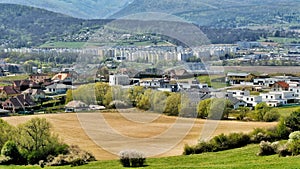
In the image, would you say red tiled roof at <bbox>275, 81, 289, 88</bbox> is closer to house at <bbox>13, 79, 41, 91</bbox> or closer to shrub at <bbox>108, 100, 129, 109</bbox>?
shrub at <bbox>108, 100, 129, 109</bbox>


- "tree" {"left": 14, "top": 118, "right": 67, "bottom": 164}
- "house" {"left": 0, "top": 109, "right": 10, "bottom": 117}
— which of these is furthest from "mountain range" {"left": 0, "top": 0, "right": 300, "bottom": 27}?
"tree" {"left": 14, "top": 118, "right": 67, "bottom": 164}

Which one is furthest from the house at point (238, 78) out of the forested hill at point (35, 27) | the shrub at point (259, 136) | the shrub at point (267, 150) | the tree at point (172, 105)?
the forested hill at point (35, 27)

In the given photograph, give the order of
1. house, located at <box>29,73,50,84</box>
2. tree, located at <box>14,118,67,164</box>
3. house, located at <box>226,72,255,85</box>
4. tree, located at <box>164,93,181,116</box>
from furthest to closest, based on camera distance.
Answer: house, located at <box>29,73,50,84</box>
house, located at <box>226,72,255,85</box>
tree, located at <box>164,93,181,116</box>
tree, located at <box>14,118,67,164</box>

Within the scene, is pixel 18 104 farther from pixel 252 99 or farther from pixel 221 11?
pixel 221 11

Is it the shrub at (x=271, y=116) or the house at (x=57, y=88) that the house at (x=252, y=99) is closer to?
the shrub at (x=271, y=116)

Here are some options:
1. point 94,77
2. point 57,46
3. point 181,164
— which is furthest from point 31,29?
point 181,164

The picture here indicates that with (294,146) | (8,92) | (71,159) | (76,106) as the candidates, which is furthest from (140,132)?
(8,92)
